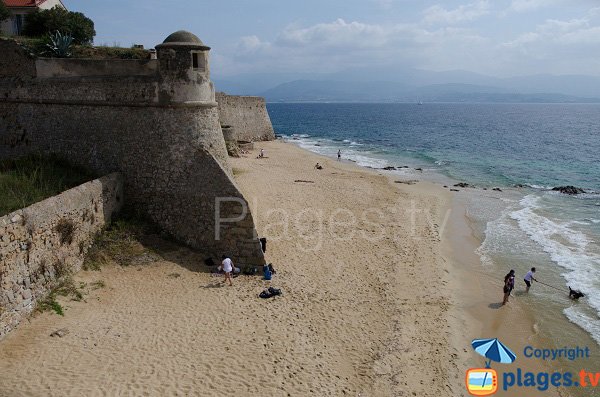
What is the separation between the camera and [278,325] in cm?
1132

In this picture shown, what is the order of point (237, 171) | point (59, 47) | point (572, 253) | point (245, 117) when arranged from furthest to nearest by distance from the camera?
point (245, 117), point (237, 171), point (572, 253), point (59, 47)

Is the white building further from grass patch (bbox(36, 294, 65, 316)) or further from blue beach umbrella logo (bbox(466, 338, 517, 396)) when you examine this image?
blue beach umbrella logo (bbox(466, 338, 517, 396))

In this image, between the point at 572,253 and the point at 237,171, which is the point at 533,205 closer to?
the point at 572,253

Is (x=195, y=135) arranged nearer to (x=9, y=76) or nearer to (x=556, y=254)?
(x=9, y=76)

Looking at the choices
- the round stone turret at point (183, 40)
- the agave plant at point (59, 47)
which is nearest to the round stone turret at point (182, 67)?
the round stone turret at point (183, 40)

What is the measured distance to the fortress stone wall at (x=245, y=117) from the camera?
130ft

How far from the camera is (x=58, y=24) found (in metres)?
20.3

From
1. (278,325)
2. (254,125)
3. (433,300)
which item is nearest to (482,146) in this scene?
(254,125)

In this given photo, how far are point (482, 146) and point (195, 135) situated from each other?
178 feet

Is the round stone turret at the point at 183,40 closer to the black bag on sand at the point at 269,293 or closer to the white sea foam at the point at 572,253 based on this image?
the black bag on sand at the point at 269,293

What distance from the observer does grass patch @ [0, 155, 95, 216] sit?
11305 millimetres

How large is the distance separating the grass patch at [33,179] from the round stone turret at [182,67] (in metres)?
4.14

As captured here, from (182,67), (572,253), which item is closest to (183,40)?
(182,67)

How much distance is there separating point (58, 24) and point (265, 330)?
18.6 meters
